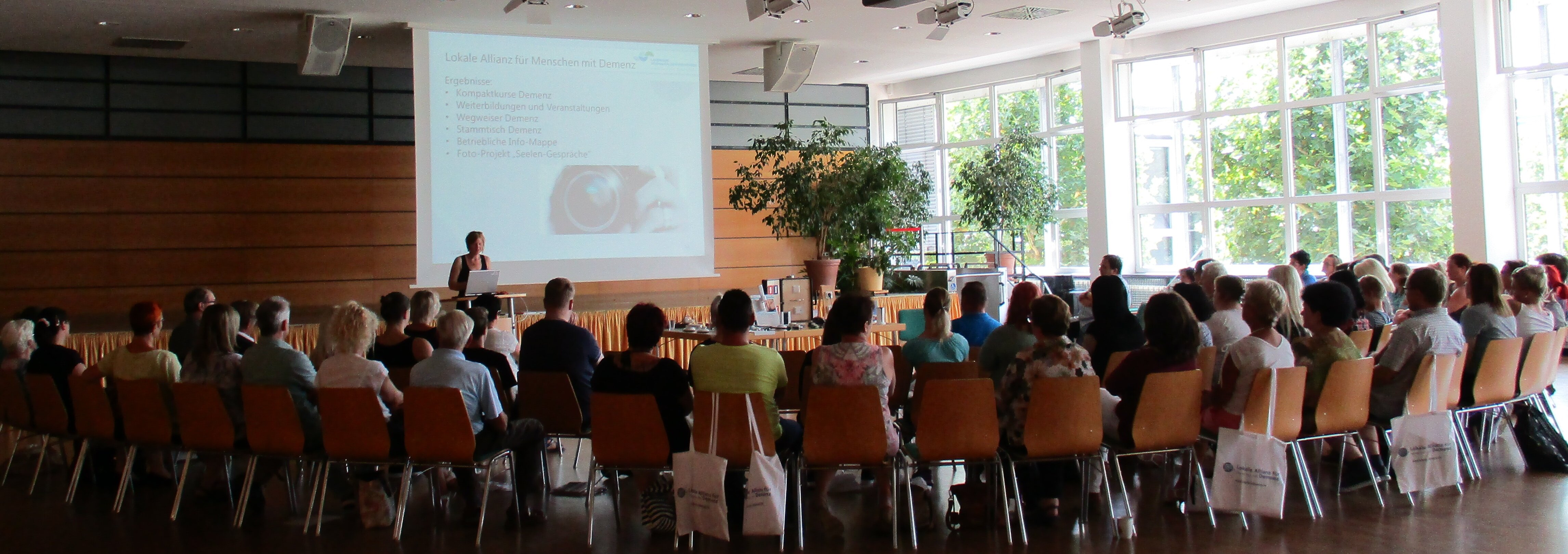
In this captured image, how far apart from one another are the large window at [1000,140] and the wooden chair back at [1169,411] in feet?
27.7

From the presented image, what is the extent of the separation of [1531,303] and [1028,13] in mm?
5721

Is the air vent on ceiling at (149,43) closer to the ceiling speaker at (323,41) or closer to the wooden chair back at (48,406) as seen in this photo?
the ceiling speaker at (323,41)

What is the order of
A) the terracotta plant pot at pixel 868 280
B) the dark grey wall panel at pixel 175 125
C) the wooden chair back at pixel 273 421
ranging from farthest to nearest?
1. the terracotta plant pot at pixel 868 280
2. the dark grey wall panel at pixel 175 125
3. the wooden chair back at pixel 273 421

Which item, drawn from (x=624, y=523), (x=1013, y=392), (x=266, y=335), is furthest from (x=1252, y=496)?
(x=266, y=335)

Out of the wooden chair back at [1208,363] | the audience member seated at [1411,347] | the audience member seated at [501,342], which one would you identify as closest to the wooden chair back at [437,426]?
the audience member seated at [501,342]

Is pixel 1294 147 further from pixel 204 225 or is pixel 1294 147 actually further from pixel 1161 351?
pixel 204 225

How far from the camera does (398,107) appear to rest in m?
Answer: 11.1

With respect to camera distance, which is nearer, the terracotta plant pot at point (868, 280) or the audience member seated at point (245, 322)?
the audience member seated at point (245, 322)

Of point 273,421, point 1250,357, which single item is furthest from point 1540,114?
point 273,421

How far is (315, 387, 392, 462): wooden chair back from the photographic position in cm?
379

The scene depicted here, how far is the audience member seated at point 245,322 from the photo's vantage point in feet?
16.3

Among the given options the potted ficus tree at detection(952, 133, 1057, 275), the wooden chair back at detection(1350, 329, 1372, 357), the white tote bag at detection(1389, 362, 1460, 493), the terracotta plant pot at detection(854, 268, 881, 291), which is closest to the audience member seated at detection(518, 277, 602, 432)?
the white tote bag at detection(1389, 362, 1460, 493)

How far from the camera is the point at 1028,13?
31.9 feet

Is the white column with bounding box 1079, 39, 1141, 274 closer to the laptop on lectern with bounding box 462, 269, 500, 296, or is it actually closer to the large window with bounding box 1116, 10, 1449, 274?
the large window with bounding box 1116, 10, 1449, 274
